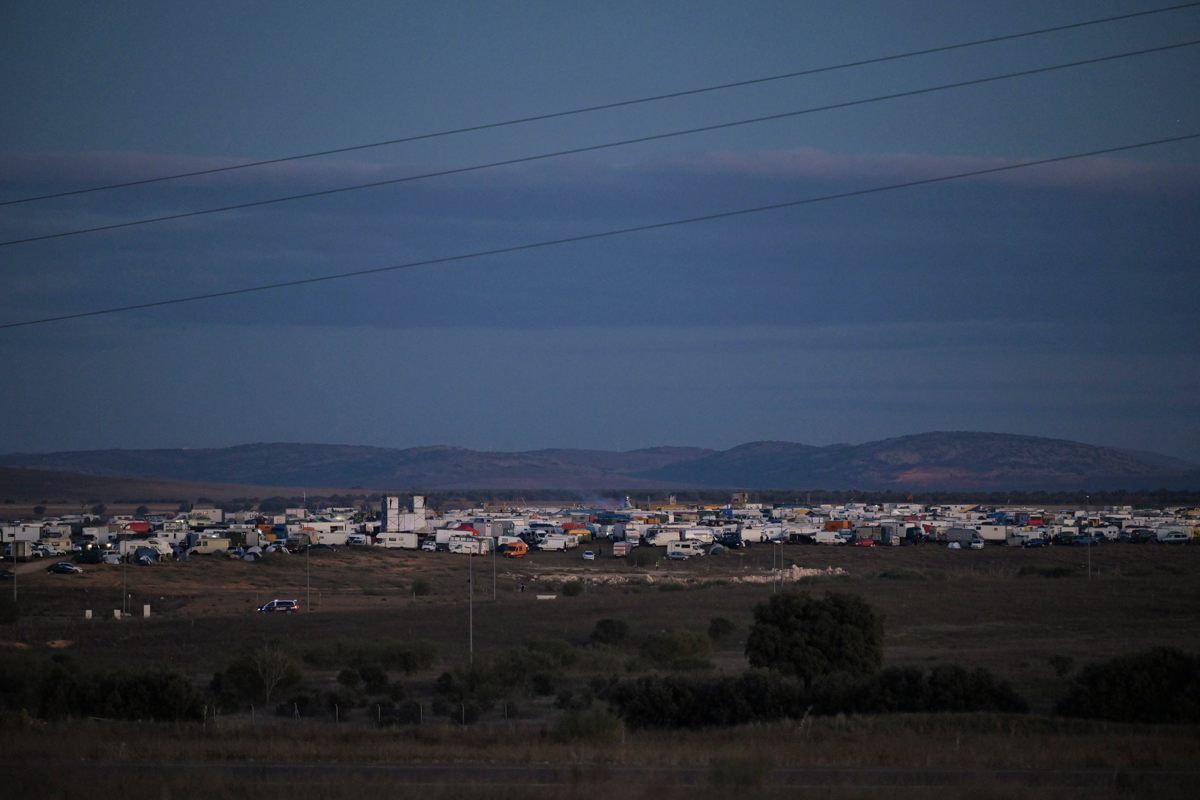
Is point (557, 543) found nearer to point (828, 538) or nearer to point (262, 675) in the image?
point (828, 538)

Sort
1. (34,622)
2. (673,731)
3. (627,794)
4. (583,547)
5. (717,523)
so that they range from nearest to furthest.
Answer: (627,794)
(673,731)
(34,622)
(583,547)
(717,523)

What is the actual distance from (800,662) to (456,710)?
1083 centimetres

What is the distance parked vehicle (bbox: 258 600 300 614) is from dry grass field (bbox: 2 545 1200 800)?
0.96m

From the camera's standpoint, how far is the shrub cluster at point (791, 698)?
29.6m

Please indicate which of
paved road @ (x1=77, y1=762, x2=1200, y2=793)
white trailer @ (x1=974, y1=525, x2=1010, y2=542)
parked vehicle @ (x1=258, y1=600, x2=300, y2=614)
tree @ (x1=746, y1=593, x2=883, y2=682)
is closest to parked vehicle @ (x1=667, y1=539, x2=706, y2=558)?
white trailer @ (x1=974, y1=525, x2=1010, y2=542)

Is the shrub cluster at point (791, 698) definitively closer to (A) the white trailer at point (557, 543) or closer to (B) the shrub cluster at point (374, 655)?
(B) the shrub cluster at point (374, 655)

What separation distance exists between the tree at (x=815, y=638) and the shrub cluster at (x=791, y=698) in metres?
6.84

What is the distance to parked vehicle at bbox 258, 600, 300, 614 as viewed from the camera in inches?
2513

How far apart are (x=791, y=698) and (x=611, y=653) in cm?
1934

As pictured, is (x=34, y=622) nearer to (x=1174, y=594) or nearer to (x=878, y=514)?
(x=1174, y=594)

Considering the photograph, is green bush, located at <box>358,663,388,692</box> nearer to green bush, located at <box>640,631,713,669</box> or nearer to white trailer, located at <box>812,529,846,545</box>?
green bush, located at <box>640,631,713,669</box>

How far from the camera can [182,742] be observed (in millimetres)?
24125

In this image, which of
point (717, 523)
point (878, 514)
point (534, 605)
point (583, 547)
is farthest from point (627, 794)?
point (878, 514)

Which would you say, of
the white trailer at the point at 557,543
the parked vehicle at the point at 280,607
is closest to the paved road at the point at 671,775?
the parked vehicle at the point at 280,607
